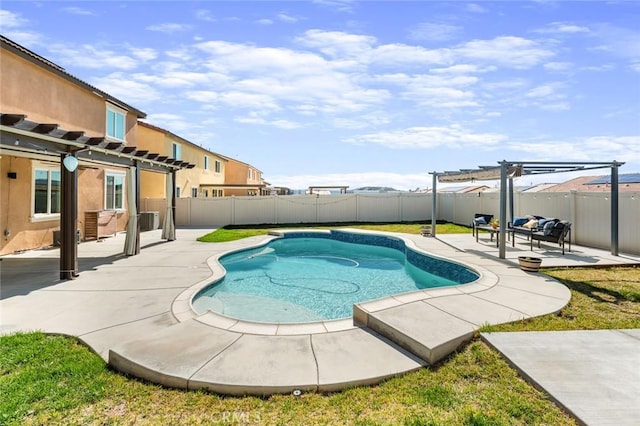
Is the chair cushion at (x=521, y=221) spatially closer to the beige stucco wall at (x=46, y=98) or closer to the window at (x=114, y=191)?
the beige stucco wall at (x=46, y=98)

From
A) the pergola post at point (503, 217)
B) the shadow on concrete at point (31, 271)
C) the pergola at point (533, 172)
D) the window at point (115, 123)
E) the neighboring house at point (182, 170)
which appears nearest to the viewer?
the shadow on concrete at point (31, 271)

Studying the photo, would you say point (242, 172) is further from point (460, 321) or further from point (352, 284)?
point (460, 321)

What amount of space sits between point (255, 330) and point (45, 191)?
1132cm

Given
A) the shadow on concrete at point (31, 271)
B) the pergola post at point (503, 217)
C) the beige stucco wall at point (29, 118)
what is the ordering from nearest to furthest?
the shadow on concrete at point (31, 271), the pergola post at point (503, 217), the beige stucco wall at point (29, 118)

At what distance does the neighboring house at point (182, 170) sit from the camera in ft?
62.1

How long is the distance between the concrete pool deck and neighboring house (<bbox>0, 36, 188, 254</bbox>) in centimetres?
250

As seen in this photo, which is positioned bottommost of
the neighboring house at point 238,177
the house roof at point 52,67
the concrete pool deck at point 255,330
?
the concrete pool deck at point 255,330

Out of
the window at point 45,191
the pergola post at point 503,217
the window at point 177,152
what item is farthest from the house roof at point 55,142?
the window at point 177,152

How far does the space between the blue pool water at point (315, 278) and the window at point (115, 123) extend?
8562mm

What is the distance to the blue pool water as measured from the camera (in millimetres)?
6406

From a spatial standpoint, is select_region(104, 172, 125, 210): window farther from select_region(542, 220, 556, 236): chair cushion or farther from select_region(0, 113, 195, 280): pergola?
select_region(542, 220, 556, 236): chair cushion

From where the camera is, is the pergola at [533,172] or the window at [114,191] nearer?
the pergola at [533,172]

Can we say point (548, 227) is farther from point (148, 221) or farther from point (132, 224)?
point (148, 221)

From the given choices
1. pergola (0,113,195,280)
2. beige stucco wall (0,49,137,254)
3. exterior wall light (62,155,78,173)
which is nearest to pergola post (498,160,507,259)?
pergola (0,113,195,280)
